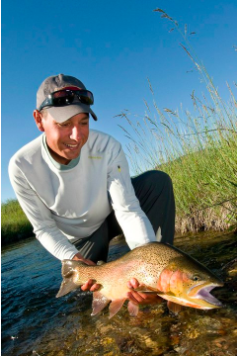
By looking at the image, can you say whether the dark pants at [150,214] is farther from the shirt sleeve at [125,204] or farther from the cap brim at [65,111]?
the cap brim at [65,111]

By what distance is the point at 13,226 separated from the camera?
38.2ft

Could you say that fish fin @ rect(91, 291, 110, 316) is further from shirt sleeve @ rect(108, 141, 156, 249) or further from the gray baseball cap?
the gray baseball cap

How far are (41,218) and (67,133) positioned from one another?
0.89 meters

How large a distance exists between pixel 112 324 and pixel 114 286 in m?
0.61

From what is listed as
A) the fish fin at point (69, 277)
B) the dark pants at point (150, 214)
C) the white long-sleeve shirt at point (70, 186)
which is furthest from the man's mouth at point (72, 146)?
the dark pants at point (150, 214)

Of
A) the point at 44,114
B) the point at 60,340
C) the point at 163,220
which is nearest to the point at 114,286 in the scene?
the point at 60,340

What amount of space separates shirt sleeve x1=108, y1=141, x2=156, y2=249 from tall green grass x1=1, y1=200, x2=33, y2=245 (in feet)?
29.6

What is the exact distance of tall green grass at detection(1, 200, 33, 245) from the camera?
36.7 ft

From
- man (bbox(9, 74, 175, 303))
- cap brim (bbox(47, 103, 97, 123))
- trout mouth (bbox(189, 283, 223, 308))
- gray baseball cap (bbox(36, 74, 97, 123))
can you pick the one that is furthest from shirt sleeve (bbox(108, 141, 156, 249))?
trout mouth (bbox(189, 283, 223, 308))

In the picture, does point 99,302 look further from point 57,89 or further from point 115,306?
point 57,89

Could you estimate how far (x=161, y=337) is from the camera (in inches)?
90.5

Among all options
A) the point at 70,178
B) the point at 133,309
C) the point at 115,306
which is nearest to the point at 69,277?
the point at 115,306

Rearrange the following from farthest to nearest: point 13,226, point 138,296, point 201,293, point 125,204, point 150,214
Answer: point 13,226 → point 150,214 → point 125,204 → point 138,296 → point 201,293

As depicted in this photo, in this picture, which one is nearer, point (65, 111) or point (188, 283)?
point (188, 283)
